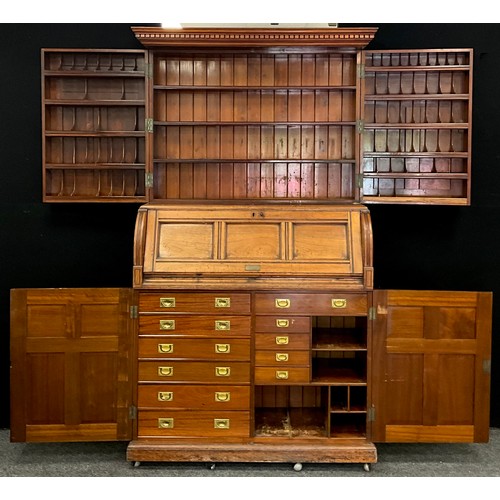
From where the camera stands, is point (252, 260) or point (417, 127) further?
point (417, 127)

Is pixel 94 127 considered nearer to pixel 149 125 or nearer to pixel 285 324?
pixel 149 125

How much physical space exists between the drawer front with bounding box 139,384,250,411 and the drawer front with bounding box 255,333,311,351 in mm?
275

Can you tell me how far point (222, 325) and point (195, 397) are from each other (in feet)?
1.46

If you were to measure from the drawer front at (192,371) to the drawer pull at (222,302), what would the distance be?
1.07 ft

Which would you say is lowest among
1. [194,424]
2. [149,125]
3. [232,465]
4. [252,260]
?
[232,465]

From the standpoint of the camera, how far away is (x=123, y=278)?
165 inches

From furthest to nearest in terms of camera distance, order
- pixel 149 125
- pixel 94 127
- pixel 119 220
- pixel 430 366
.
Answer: pixel 119 220 < pixel 94 127 < pixel 149 125 < pixel 430 366

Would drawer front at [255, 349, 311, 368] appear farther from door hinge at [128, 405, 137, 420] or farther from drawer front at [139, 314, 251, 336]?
door hinge at [128, 405, 137, 420]

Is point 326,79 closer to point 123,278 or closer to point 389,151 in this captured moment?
point 389,151

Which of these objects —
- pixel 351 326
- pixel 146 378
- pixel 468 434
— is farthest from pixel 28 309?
pixel 468 434

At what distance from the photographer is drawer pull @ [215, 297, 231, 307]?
11.1ft

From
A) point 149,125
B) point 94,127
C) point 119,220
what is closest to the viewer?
point 149,125

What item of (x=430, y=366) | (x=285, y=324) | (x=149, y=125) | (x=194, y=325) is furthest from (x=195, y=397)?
(x=149, y=125)

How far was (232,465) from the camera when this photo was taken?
3.47 m
